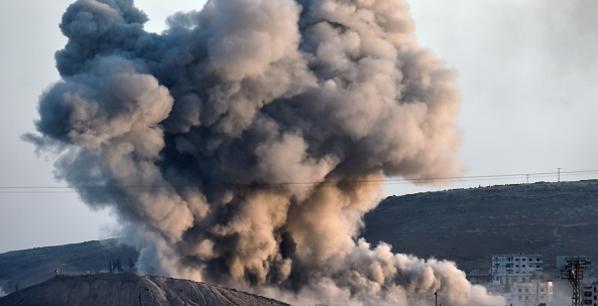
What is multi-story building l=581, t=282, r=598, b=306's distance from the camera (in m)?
149

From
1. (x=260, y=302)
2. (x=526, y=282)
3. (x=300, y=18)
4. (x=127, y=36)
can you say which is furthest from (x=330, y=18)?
(x=526, y=282)

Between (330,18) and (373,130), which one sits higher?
(330,18)

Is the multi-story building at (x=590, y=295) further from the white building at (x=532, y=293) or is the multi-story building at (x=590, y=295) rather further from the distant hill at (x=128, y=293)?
the distant hill at (x=128, y=293)

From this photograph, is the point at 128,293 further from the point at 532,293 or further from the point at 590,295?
the point at 532,293

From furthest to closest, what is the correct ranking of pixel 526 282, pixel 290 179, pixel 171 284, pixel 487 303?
pixel 526 282 → pixel 487 303 → pixel 290 179 → pixel 171 284

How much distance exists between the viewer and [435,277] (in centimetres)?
15075

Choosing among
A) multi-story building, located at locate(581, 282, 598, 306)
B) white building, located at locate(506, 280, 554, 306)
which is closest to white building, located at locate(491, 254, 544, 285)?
white building, located at locate(506, 280, 554, 306)

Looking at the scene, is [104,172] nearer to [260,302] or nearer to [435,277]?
[260,302]

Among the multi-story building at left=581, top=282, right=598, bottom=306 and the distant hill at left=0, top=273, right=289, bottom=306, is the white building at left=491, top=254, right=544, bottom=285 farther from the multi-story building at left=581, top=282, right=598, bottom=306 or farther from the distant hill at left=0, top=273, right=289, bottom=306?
the distant hill at left=0, top=273, right=289, bottom=306

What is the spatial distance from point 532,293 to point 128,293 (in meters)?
63.3

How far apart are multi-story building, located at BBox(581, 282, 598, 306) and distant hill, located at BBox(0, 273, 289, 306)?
41.5 meters

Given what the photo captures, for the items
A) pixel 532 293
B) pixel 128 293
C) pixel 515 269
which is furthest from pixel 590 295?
pixel 128 293

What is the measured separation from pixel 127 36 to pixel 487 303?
169 ft

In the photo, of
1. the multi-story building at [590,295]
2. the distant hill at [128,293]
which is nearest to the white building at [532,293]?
the multi-story building at [590,295]
